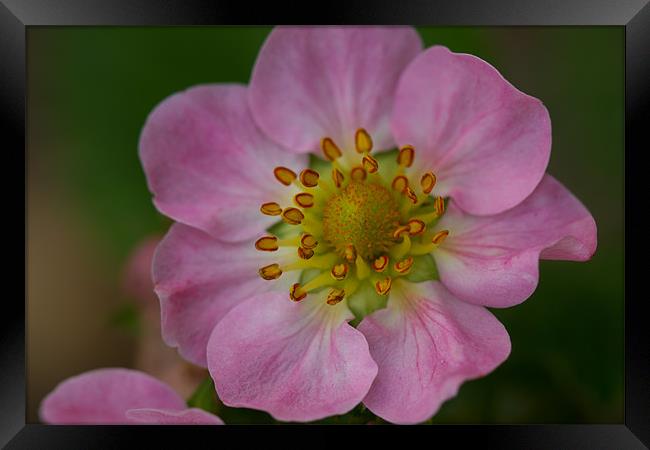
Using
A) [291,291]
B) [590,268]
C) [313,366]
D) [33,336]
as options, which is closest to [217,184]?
[291,291]

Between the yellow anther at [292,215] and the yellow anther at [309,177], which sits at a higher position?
the yellow anther at [309,177]

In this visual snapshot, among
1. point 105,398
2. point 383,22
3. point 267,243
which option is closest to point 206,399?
point 105,398

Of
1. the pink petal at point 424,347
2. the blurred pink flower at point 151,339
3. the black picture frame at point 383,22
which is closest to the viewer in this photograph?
the pink petal at point 424,347

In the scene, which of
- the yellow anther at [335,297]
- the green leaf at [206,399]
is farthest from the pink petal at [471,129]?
the green leaf at [206,399]

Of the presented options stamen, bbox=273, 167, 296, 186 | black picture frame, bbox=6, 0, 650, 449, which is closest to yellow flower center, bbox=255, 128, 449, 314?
stamen, bbox=273, 167, 296, 186

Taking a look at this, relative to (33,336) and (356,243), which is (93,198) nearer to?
(33,336)

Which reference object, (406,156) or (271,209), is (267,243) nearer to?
(271,209)

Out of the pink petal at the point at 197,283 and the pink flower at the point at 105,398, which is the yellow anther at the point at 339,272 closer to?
the pink petal at the point at 197,283
